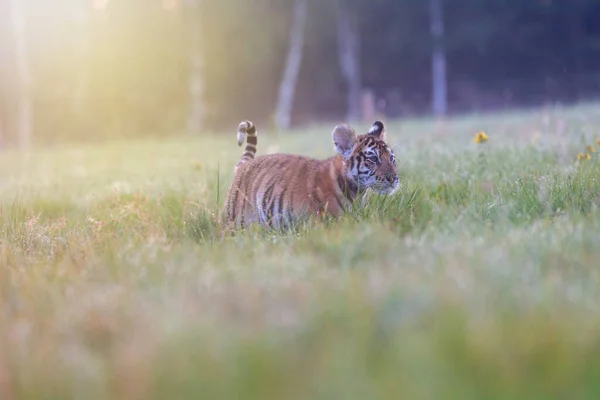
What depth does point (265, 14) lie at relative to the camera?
104 ft

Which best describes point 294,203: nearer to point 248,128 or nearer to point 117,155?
point 248,128

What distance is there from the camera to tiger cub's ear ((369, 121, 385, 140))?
5699 millimetres

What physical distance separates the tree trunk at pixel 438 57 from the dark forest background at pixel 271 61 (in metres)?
0.06

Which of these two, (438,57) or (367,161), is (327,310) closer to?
(367,161)

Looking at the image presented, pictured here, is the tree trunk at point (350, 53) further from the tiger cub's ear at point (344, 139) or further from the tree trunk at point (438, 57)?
the tiger cub's ear at point (344, 139)

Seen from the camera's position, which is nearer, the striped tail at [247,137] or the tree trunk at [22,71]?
the striped tail at [247,137]

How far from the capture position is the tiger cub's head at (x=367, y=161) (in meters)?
5.29

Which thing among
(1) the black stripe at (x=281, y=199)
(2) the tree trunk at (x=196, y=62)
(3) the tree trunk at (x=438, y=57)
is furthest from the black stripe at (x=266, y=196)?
(3) the tree trunk at (x=438, y=57)

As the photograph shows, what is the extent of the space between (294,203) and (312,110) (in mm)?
30540

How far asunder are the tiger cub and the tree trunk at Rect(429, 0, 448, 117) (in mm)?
27479

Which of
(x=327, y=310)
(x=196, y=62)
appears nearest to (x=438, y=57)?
(x=196, y=62)

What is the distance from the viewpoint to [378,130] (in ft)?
18.9

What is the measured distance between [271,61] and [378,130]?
2853cm

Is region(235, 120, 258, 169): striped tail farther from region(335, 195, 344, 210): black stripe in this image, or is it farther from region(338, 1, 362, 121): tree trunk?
region(338, 1, 362, 121): tree trunk
